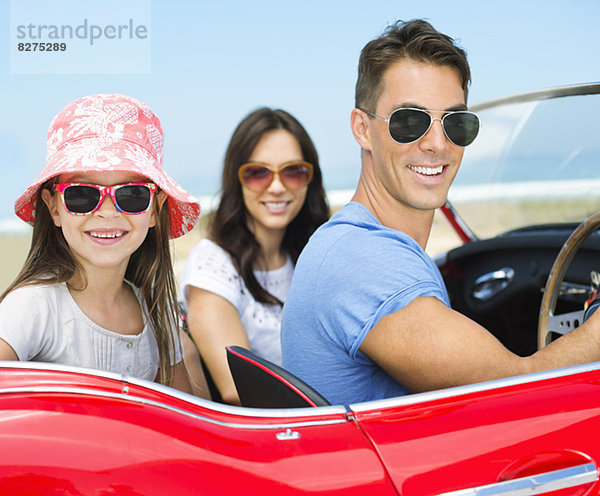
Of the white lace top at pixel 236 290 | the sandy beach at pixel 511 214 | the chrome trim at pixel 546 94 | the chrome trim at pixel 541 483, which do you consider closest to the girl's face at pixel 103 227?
the white lace top at pixel 236 290

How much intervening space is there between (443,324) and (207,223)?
5.33 ft

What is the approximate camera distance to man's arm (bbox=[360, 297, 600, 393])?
4.65ft

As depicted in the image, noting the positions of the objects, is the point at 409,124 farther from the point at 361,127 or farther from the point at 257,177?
the point at 257,177

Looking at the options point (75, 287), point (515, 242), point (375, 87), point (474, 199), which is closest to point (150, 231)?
point (75, 287)

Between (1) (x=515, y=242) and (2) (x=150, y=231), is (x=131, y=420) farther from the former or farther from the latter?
(1) (x=515, y=242)

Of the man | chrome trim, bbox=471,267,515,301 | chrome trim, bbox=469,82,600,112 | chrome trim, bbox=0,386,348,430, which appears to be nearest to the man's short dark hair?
the man

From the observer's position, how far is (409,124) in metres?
1.73

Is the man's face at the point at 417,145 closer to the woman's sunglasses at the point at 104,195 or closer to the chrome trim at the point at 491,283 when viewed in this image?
the woman's sunglasses at the point at 104,195

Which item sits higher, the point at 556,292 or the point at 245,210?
the point at 245,210

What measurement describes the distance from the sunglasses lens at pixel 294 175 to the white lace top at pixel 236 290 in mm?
399

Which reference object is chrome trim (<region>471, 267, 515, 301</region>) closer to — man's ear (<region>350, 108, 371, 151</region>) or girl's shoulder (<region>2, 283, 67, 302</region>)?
man's ear (<region>350, 108, 371, 151</region>)

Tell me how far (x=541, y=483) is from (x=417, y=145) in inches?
37.5

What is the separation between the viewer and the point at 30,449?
1008mm

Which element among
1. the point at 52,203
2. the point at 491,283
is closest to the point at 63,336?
the point at 52,203
